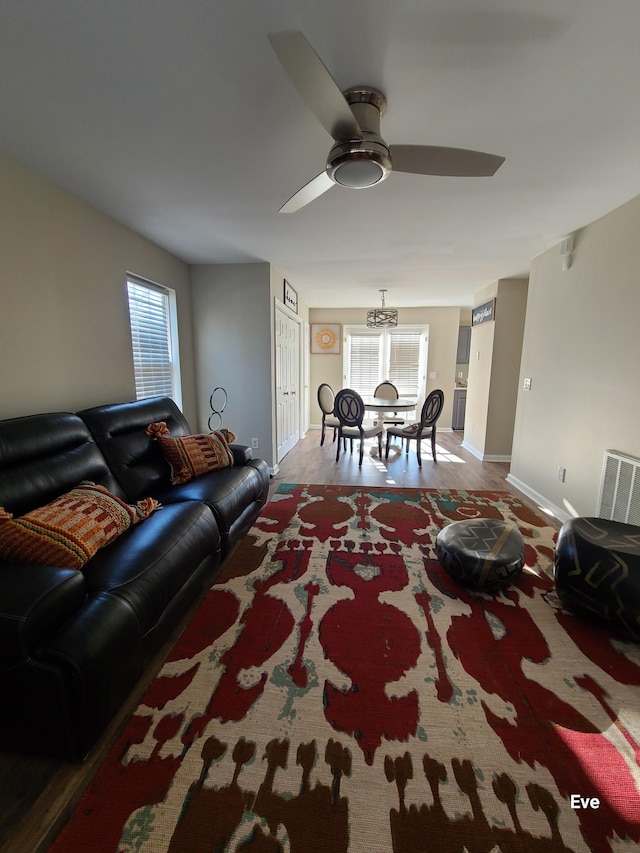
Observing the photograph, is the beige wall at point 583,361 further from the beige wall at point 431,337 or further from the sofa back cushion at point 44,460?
the sofa back cushion at point 44,460

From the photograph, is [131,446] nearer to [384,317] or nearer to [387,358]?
[384,317]

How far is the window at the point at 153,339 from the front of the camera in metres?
3.15

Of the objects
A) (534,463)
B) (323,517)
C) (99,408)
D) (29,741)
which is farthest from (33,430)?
(534,463)

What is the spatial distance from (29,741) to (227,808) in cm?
70

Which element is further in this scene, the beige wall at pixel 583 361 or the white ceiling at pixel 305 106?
the beige wall at pixel 583 361

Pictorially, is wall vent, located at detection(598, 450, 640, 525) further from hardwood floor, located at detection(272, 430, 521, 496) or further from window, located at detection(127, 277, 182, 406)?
window, located at detection(127, 277, 182, 406)

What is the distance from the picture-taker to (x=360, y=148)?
138 cm

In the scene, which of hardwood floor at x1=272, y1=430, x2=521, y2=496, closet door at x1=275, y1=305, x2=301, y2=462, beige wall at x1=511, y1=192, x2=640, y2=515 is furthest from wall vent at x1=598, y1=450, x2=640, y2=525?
closet door at x1=275, y1=305, x2=301, y2=462

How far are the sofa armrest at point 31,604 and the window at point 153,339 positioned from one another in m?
2.28

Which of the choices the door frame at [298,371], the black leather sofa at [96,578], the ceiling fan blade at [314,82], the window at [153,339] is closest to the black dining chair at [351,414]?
the door frame at [298,371]

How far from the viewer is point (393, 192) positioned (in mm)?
2211

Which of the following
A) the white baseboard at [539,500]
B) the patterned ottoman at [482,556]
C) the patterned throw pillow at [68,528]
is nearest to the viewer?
the patterned throw pillow at [68,528]

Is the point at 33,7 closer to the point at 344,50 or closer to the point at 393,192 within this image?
the point at 344,50

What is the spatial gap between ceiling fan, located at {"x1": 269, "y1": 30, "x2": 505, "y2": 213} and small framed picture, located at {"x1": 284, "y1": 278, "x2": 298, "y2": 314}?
2.97 meters
